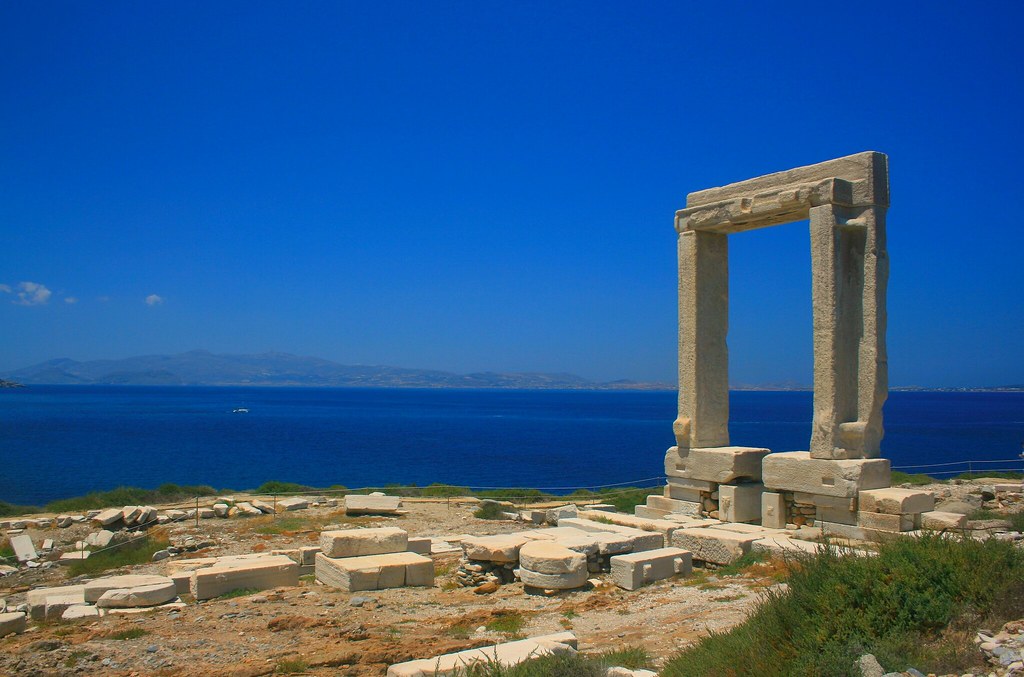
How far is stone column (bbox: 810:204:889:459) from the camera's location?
443 inches

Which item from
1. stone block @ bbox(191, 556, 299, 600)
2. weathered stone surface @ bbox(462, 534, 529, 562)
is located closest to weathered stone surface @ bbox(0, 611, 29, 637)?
stone block @ bbox(191, 556, 299, 600)

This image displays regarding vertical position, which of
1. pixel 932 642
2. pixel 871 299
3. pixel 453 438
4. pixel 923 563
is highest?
pixel 871 299

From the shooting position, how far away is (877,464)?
1106 cm

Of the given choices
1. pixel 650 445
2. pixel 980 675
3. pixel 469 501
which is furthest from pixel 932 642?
pixel 650 445

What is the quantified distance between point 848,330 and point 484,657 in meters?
7.98

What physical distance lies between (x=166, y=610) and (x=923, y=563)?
8.16 metres

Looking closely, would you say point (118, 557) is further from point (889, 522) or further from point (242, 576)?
point (889, 522)

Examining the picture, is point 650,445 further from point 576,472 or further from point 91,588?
point 91,588

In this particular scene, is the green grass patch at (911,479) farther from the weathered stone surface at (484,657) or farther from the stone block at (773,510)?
the weathered stone surface at (484,657)

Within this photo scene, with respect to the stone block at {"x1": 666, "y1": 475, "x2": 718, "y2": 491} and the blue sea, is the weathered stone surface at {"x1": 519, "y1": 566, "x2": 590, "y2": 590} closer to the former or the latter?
the stone block at {"x1": 666, "y1": 475, "x2": 718, "y2": 491}

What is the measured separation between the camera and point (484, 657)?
6148mm

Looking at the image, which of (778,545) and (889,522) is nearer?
(778,545)

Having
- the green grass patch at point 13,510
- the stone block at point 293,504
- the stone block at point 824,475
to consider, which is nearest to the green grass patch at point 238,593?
the stone block at point 824,475

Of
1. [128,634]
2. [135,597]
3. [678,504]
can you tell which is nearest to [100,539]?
[135,597]
